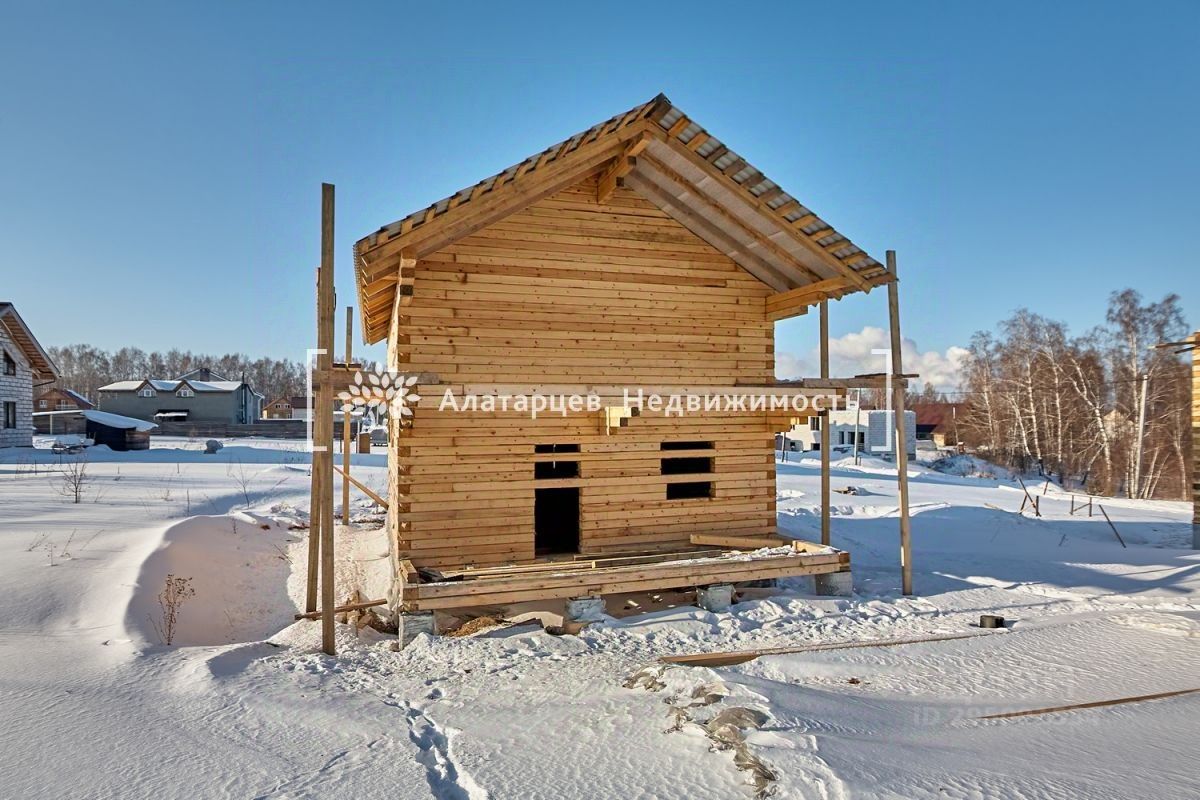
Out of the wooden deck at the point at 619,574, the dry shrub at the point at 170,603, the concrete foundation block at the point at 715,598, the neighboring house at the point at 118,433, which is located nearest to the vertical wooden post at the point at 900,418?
the wooden deck at the point at 619,574

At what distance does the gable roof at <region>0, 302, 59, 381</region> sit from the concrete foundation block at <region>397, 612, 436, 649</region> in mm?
33838

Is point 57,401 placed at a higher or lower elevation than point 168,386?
lower

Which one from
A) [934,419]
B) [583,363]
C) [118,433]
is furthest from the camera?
[934,419]

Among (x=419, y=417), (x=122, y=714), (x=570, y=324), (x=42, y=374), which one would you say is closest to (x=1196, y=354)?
(x=570, y=324)

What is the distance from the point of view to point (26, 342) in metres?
33.0

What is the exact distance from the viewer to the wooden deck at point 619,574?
825cm

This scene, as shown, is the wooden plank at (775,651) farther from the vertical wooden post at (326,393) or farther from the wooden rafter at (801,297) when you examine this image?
the wooden rafter at (801,297)

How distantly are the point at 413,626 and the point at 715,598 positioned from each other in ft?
13.5

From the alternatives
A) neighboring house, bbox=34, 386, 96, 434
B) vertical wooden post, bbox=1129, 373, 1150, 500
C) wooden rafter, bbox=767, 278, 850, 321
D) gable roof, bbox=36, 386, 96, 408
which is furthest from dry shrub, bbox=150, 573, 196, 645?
gable roof, bbox=36, 386, 96, 408

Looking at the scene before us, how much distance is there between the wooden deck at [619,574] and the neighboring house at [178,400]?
57.6m

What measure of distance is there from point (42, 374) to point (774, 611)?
4228cm

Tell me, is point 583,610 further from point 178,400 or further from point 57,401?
point 57,401

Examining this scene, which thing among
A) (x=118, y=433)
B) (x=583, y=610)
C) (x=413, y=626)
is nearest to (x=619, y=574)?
(x=583, y=610)

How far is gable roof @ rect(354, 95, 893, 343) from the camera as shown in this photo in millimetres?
9250
